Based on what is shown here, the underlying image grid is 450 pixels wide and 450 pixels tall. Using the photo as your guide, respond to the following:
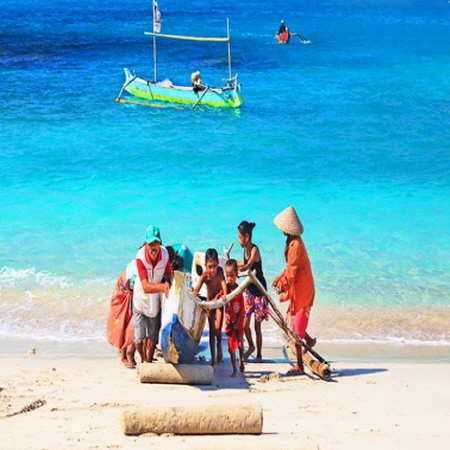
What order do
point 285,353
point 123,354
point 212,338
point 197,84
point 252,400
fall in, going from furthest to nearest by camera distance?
1. point 197,84
2. point 285,353
3. point 123,354
4. point 212,338
5. point 252,400

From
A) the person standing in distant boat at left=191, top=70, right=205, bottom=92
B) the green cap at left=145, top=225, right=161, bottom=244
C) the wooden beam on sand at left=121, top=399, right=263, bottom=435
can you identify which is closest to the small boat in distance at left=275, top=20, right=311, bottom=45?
the person standing in distant boat at left=191, top=70, right=205, bottom=92

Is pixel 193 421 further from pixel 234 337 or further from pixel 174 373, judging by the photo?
pixel 234 337

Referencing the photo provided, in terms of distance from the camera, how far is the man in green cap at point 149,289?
6879mm

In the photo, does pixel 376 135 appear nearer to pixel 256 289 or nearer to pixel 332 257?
pixel 332 257

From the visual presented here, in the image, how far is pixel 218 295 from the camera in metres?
7.45

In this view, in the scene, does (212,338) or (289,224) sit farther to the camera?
(212,338)

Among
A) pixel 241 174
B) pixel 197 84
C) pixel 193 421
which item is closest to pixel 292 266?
pixel 193 421

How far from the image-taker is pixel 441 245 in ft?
40.0

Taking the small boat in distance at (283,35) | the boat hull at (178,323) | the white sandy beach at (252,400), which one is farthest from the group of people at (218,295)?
the small boat in distance at (283,35)

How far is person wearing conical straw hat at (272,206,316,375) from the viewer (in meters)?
7.36

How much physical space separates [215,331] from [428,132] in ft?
41.3

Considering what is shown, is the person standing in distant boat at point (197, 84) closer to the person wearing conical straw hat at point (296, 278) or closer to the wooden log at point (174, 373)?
the person wearing conical straw hat at point (296, 278)

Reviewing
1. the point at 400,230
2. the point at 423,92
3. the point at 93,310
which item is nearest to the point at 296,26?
the point at 423,92

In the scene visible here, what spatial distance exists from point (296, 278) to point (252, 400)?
1.17 metres
